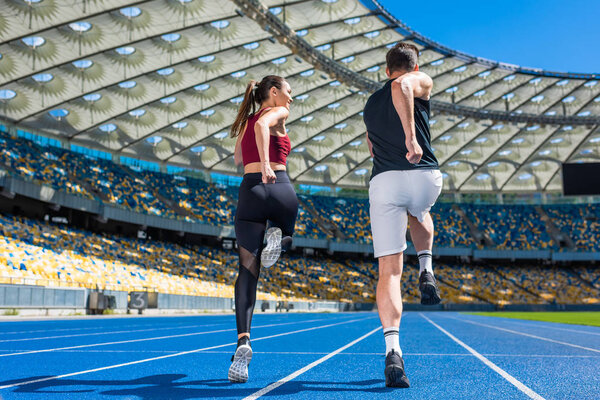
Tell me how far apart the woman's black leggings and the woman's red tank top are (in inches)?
6.3

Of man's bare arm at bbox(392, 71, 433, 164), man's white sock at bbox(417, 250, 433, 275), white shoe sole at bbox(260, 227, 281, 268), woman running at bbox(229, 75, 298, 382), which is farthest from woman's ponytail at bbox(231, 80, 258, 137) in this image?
man's white sock at bbox(417, 250, 433, 275)

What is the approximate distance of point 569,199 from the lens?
6088 cm

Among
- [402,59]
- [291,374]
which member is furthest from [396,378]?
[402,59]

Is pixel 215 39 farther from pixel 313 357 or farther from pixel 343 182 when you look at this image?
pixel 343 182

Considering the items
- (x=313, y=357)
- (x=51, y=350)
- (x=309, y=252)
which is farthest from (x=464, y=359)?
(x=309, y=252)

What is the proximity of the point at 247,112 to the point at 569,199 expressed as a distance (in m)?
63.8

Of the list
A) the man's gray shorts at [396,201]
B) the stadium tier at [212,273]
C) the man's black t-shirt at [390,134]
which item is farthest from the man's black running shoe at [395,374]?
the stadium tier at [212,273]

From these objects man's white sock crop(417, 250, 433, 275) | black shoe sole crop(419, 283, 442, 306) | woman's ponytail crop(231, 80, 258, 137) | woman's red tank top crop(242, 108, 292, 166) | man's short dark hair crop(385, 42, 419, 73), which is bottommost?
black shoe sole crop(419, 283, 442, 306)

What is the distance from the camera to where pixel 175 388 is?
338 cm

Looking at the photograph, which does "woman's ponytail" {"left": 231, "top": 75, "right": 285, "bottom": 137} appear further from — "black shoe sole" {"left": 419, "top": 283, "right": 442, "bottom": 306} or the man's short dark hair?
"black shoe sole" {"left": 419, "top": 283, "right": 442, "bottom": 306}

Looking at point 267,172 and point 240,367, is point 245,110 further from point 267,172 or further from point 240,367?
point 240,367

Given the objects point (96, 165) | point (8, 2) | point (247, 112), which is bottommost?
point (247, 112)

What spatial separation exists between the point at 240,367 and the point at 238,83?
110ft

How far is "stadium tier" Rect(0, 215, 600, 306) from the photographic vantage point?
26188 mm
